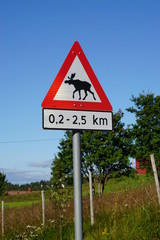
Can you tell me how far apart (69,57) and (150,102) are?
32.8 metres

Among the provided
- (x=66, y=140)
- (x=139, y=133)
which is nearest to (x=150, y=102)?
(x=139, y=133)

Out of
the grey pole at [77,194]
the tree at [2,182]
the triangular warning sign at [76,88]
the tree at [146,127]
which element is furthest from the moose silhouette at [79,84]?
the tree at [2,182]

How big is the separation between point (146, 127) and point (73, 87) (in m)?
31.4

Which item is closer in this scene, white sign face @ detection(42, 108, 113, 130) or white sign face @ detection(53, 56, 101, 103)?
white sign face @ detection(42, 108, 113, 130)

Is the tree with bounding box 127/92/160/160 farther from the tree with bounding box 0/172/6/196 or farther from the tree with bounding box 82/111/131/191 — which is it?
the tree with bounding box 0/172/6/196

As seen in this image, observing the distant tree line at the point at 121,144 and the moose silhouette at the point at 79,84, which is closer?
the moose silhouette at the point at 79,84

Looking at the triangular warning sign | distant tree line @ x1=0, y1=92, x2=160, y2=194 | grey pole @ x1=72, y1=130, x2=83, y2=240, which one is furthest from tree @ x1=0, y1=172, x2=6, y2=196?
grey pole @ x1=72, y1=130, x2=83, y2=240

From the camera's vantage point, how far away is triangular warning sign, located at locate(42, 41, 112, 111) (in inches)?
130

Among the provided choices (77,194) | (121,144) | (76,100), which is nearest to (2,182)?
(121,144)

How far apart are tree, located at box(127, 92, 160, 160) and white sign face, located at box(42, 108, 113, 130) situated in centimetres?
2964

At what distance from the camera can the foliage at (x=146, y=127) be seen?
33125 mm

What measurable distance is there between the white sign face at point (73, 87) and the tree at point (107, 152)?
30742mm

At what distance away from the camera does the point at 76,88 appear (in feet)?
11.0

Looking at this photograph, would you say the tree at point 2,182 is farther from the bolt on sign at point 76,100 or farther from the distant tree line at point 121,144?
the bolt on sign at point 76,100
